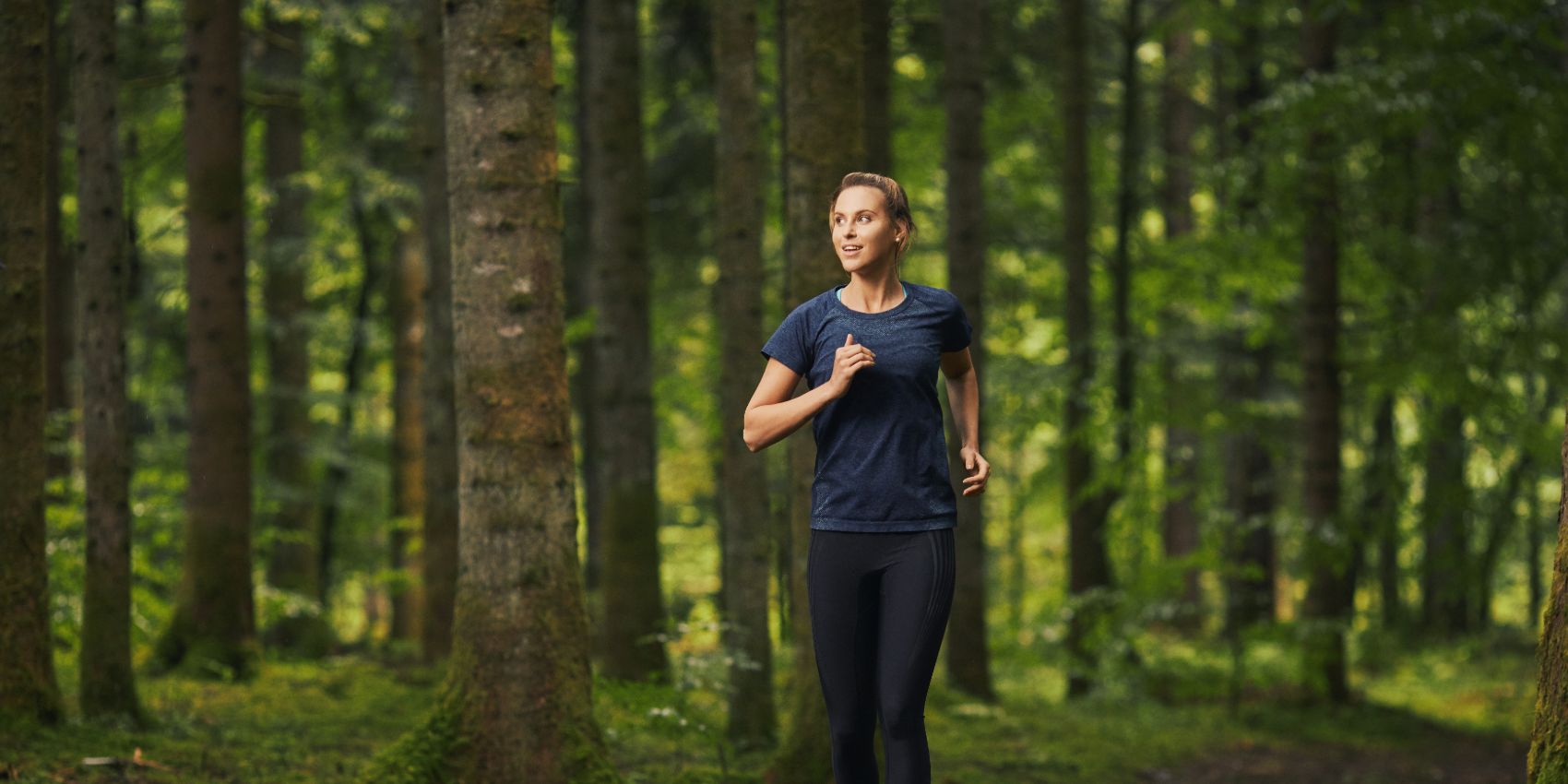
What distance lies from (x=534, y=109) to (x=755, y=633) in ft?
14.3

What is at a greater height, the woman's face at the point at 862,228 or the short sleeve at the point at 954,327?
A: the woman's face at the point at 862,228

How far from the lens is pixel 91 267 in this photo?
7.56m

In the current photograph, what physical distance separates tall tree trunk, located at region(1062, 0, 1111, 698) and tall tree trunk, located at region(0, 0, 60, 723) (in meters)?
10.2

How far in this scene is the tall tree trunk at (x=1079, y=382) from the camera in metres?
14.7

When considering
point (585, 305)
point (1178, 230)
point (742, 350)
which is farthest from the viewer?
point (1178, 230)

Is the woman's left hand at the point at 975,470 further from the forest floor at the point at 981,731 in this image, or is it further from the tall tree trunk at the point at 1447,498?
the tall tree trunk at the point at 1447,498

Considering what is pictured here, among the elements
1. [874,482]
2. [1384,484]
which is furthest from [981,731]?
[874,482]

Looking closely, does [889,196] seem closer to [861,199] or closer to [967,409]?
[861,199]

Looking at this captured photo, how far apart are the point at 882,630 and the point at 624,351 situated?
7376mm

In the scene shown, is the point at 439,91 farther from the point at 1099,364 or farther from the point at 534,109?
the point at 1099,364

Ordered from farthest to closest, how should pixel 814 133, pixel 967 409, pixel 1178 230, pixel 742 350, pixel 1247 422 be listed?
pixel 1178 230 < pixel 1247 422 < pixel 742 350 < pixel 814 133 < pixel 967 409

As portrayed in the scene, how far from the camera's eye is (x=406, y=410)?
58.1 feet

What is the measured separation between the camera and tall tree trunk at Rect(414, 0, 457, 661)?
1130 cm

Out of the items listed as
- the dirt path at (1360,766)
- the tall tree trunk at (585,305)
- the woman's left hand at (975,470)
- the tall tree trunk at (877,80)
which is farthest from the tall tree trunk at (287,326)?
the woman's left hand at (975,470)
